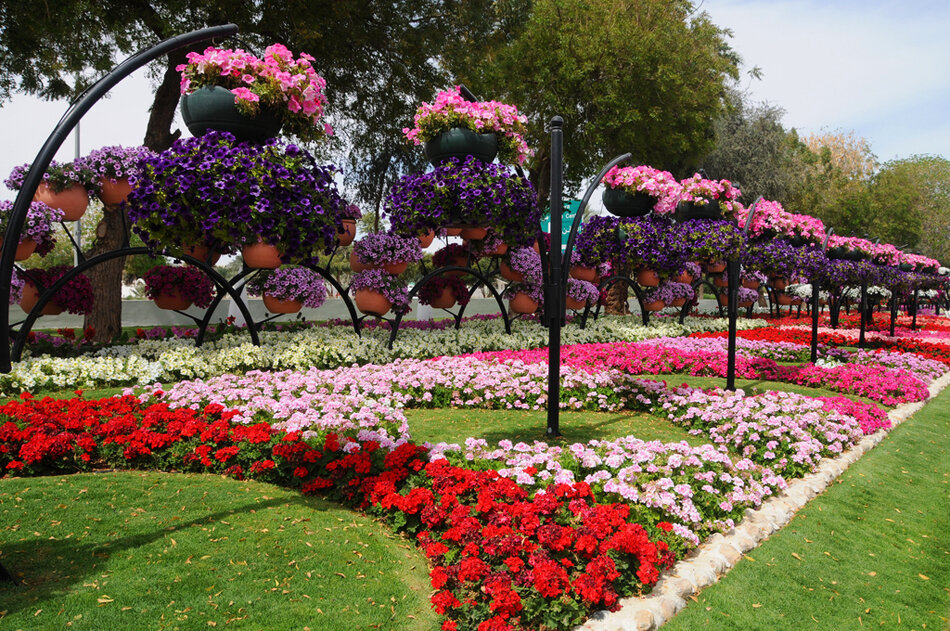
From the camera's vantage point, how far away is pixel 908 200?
1526 inches

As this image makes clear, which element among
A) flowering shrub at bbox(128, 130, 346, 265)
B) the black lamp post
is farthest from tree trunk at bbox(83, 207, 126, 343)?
the black lamp post

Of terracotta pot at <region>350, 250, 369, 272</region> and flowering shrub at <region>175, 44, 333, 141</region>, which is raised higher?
flowering shrub at <region>175, 44, 333, 141</region>

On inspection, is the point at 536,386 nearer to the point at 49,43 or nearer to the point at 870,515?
the point at 870,515

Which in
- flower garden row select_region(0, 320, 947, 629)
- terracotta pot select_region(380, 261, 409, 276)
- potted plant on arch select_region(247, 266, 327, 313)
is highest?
terracotta pot select_region(380, 261, 409, 276)

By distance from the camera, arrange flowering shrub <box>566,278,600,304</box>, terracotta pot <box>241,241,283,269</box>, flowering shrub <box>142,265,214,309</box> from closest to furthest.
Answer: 1. terracotta pot <box>241,241,283,269</box>
2. flowering shrub <box>142,265,214,309</box>
3. flowering shrub <box>566,278,600,304</box>

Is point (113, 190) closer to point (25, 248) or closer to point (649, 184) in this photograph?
point (25, 248)

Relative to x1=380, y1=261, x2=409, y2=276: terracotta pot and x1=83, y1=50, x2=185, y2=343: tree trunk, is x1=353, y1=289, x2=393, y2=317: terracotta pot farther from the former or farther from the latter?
x1=83, y1=50, x2=185, y2=343: tree trunk

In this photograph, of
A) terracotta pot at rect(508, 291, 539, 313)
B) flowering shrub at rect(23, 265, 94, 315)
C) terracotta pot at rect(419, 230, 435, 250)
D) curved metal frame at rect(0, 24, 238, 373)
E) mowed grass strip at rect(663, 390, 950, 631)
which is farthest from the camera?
terracotta pot at rect(508, 291, 539, 313)

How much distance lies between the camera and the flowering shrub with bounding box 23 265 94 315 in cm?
759

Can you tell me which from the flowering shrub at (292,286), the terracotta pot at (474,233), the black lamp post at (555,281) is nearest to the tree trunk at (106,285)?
the flowering shrub at (292,286)

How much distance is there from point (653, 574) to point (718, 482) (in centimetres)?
152

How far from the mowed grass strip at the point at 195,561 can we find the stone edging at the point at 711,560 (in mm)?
933

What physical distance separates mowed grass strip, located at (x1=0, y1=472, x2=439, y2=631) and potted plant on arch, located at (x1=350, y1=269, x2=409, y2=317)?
488 cm

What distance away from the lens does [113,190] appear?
7203 millimetres
